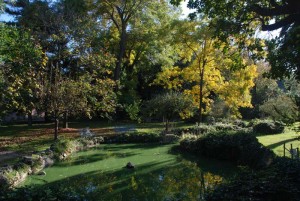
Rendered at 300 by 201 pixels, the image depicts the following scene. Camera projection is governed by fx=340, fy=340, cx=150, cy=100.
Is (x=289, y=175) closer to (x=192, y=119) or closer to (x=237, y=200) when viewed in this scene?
(x=237, y=200)

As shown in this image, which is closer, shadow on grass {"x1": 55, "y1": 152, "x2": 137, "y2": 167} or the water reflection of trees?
the water reflection of trees

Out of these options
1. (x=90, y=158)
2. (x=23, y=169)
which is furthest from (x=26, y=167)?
(x=90, y=158)

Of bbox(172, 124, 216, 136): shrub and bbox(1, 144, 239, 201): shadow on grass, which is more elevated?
bbox(172, 124, 216, 136): shrub

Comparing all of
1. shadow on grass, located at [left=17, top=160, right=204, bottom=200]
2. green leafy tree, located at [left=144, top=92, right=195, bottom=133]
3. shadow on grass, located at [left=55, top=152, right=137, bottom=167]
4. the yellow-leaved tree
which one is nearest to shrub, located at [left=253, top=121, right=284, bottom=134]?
the yellow-leaved tree

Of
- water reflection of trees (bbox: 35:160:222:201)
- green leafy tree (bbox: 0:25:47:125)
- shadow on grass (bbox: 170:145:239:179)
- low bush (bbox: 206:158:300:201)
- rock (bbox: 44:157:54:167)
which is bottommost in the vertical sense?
water reflection of trees (bbox: 35:160:222:201)

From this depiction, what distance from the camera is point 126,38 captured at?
3375 centimetres

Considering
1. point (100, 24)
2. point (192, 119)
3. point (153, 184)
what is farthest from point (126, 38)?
point (153, 184)

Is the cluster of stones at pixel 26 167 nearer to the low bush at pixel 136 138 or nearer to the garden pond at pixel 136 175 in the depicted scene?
the garden pond at pixel 136 175

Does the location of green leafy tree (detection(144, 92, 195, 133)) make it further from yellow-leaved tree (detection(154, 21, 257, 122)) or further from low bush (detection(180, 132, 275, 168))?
low bush (detection(180, 132, 275, 168))

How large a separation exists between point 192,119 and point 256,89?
44.0ft

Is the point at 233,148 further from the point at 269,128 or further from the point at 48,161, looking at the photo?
the point at 269,128

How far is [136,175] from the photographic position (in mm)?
12570

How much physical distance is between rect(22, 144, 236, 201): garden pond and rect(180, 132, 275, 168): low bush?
0.66 metres

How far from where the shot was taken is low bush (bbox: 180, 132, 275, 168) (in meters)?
13.2
